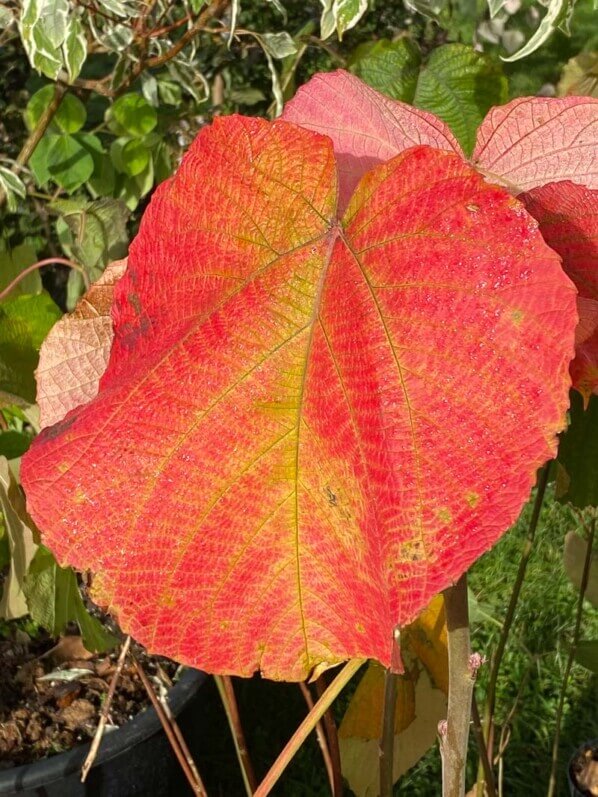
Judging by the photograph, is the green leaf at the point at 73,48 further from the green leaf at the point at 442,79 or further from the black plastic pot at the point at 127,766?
the black plastic pot at the point at 127,766

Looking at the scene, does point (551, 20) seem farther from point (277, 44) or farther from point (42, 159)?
point (42, 159)

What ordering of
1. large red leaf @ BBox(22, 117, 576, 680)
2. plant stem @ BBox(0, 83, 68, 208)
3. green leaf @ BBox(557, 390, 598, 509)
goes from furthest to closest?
plant stem @ BBox(0, 83, 68, 208)
green leaf @ BBox(557, 390, 598, 509)
large red leaf @ BBox(22, 117, 576, 680)

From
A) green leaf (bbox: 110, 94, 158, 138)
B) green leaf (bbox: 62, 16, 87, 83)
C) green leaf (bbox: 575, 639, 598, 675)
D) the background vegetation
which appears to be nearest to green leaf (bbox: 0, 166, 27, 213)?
the background vegetation

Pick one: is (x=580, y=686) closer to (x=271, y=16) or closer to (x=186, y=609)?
(x=186, y=609)

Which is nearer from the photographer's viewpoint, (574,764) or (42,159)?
(574,764)

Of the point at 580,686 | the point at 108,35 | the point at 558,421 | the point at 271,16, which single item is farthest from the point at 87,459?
the point at 271,16

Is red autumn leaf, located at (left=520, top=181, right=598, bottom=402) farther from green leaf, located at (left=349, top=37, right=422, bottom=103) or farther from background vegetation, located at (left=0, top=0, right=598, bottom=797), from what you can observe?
green leaf, located at (left=349, top=37, right=422, bottom=103)

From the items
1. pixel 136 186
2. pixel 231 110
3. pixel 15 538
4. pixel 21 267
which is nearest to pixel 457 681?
pixel 15 538
